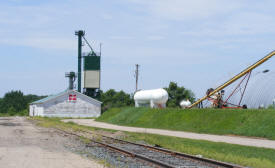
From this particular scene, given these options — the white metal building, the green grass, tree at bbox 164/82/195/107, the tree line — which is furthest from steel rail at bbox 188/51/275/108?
tree at bbox 164/82/195/107

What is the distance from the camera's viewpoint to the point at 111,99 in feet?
436

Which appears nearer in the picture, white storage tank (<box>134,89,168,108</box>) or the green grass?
the green grass

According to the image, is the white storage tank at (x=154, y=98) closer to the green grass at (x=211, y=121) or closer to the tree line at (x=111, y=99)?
the green grass at (x=211, y=121)

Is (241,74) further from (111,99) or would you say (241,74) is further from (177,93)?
(111,99)

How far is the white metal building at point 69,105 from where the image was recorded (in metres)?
72.4

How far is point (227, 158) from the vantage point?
48.6ft

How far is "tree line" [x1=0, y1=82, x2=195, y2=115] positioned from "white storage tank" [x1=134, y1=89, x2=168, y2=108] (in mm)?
25288

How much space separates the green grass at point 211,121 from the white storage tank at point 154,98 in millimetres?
5186

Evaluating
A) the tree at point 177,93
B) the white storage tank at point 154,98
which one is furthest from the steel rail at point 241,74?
the tree at point 177,93

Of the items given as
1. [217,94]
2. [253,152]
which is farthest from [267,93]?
[253,152]

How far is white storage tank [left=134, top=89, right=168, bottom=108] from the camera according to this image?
52625mm

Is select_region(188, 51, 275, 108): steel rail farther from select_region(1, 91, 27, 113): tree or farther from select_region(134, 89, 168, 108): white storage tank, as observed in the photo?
select_region(1, 91, 27, 113): tree

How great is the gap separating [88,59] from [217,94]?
39997 millimetres

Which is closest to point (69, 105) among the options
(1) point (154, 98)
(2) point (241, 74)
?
(1) point (154, 98)
